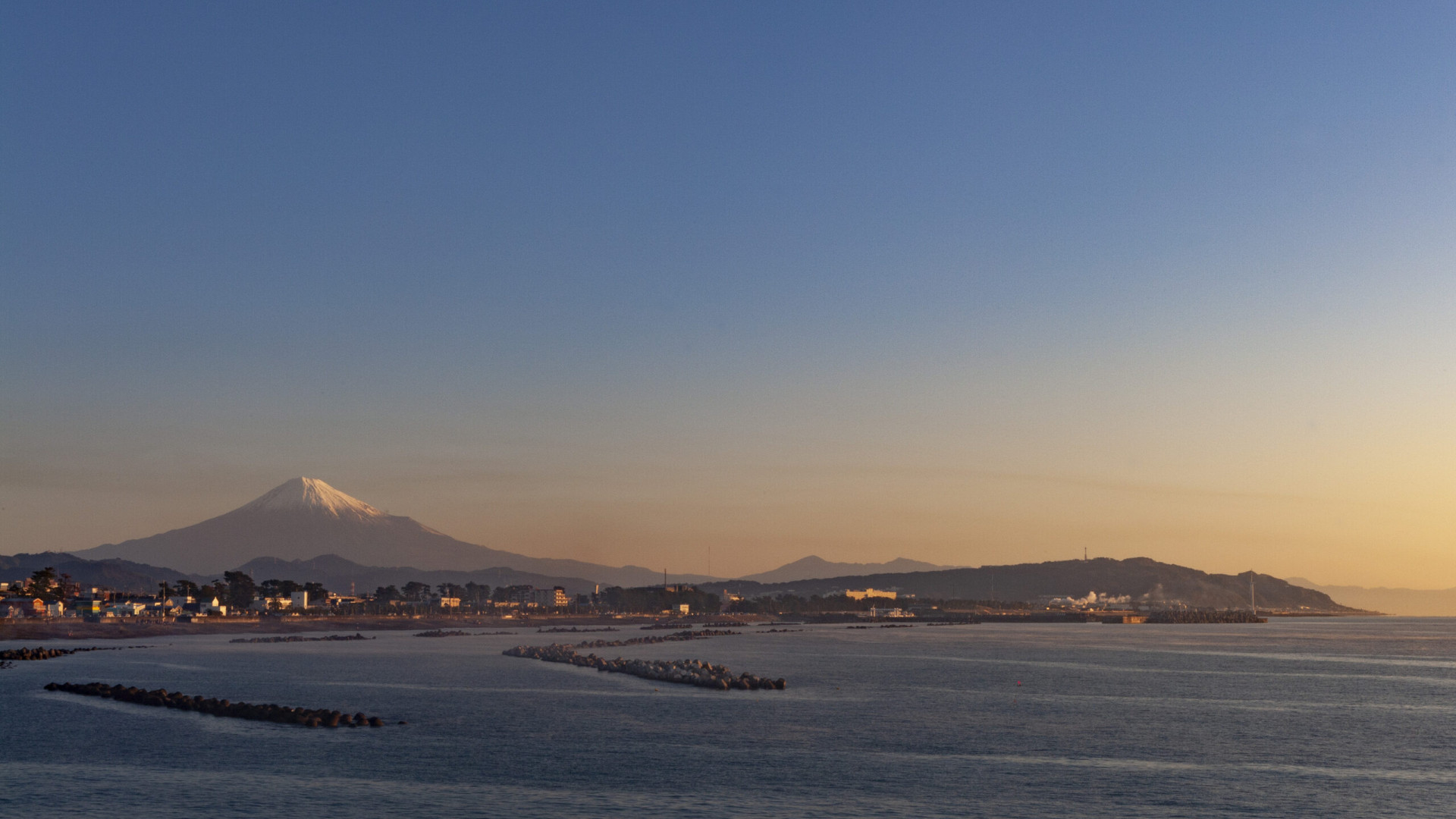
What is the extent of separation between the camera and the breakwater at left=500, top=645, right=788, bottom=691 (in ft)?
262

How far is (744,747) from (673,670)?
39.9 m

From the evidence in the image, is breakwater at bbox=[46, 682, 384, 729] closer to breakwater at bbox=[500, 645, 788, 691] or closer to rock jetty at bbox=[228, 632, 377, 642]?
breakwater at bbox=[500, 645, 788, 691]

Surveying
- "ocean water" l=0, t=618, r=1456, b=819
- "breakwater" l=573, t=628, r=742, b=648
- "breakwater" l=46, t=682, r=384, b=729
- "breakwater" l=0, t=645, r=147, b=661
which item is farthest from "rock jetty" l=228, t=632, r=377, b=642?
"breakwater" l=46, t=682, r=384, b=729

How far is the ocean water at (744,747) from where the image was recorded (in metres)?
37.7

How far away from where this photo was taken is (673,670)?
88.8m

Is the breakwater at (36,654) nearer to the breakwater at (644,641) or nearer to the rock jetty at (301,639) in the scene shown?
the rock jetty at (301,639)

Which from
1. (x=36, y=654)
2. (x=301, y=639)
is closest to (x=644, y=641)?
(x=301, y=639)

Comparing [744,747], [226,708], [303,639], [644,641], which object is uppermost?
[744,747]

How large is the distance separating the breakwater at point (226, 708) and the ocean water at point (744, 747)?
1.45 metres

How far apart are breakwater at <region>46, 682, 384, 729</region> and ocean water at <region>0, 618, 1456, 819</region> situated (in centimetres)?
145

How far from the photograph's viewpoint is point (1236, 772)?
147ft

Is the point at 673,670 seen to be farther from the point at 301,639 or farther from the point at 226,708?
the point at 301,639

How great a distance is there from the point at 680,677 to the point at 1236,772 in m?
47.2

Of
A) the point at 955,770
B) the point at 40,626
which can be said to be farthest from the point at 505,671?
the point at 40,626
